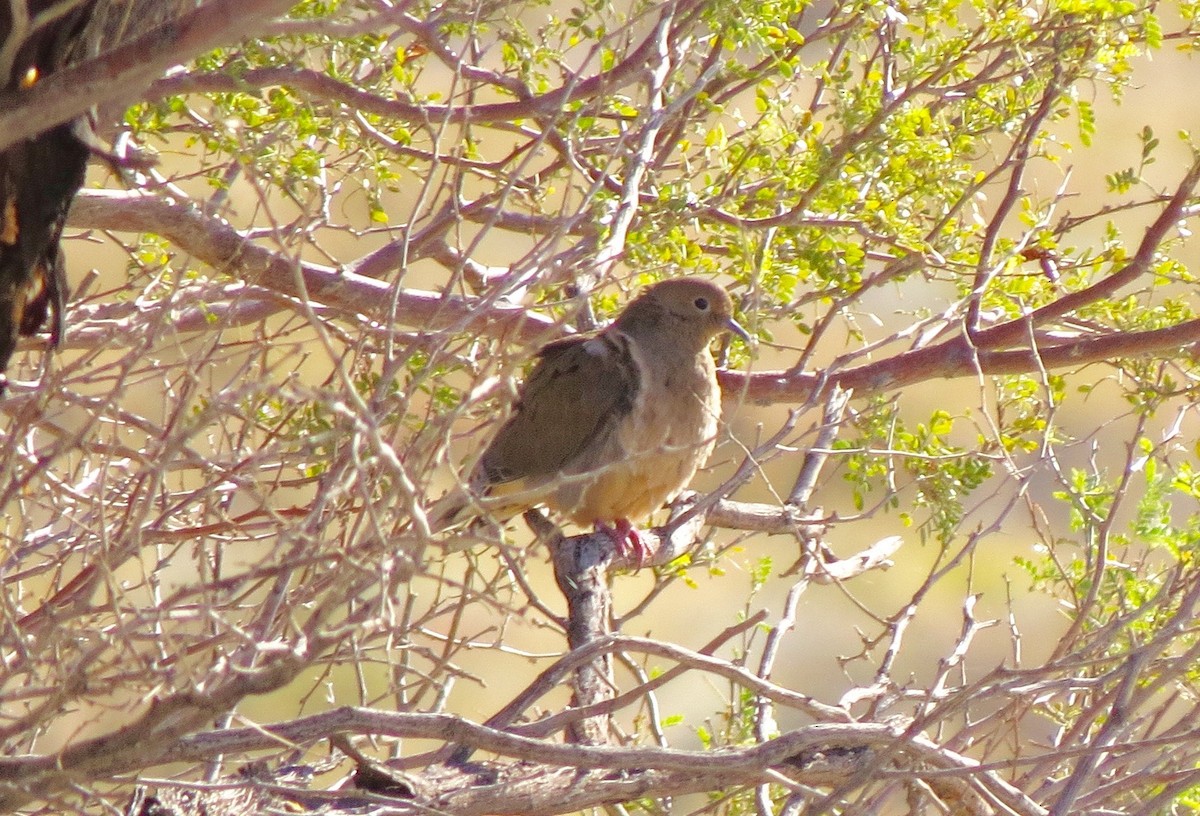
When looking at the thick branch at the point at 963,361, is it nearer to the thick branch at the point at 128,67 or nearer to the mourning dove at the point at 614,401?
the mourning dove at the point at 614,401

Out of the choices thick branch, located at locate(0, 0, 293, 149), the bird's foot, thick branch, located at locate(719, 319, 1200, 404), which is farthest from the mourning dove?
thick branch, located at locate(0, 0, 293, 149)

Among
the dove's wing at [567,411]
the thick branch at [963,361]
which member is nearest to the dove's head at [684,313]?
the dove's wing at [567,411]

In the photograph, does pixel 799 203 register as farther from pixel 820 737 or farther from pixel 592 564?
pixel 820 737

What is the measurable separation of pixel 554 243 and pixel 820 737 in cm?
115

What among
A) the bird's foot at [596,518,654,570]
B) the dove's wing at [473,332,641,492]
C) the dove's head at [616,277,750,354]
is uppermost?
the dove's head at [616,277,750,354]

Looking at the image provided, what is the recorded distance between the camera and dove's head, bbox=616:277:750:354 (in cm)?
557

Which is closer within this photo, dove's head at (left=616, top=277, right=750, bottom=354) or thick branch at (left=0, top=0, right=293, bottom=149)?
thick branch at (left=0, top=0, right=293, bottom=149)

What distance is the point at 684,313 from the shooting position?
18.6 ft

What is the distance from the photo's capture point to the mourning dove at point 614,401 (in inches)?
212

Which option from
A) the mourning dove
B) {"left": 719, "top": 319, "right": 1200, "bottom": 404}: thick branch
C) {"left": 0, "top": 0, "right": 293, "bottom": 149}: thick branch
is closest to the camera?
{"left": 0, "top": 0, "right": 293, "bottom": 149}: thick branch

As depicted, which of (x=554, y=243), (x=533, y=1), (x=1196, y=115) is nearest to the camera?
(x=554, y=243)

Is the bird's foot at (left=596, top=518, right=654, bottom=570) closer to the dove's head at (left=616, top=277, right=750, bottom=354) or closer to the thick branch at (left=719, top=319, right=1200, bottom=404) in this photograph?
the thick branch at (left=719, top=319, right=1200, bottom=404)

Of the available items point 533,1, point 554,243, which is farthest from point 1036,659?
point 554,243

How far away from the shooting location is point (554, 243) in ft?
9.15
